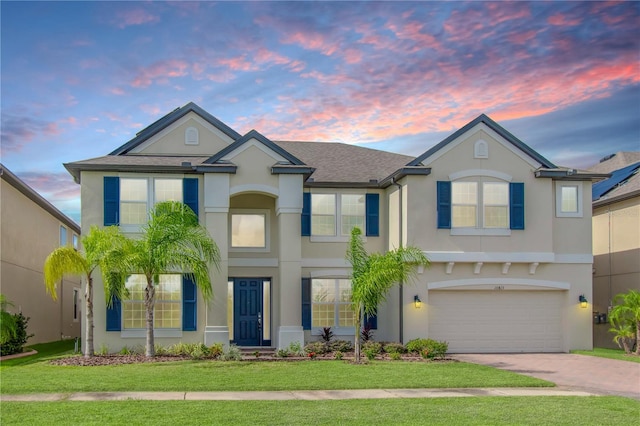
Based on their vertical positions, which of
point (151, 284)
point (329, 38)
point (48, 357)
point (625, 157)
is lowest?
point (48, 357)

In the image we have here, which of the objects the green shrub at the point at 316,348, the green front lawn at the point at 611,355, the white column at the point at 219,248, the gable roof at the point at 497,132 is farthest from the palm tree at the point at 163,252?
the green front lawn at the point at 611,355

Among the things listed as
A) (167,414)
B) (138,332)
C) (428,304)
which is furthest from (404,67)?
(167,414)

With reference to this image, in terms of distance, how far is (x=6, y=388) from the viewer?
1427 centimetres

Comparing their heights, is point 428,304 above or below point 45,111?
below

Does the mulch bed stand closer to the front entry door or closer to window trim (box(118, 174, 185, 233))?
the front entry door

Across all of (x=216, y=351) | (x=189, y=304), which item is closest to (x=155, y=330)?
(x=189, y=304)

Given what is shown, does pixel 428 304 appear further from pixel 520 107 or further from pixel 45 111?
pixel 45 111

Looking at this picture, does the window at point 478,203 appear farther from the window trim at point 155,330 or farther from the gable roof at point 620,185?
the window trim at point 155,330

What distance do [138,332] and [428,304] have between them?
9.16 metres

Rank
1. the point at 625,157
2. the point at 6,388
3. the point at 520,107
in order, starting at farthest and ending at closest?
1. the point at 625,157
2. the point at 520,107
3. the point at 6,388

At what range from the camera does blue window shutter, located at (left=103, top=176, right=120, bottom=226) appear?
21578mm

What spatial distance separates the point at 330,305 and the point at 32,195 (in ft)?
40.5

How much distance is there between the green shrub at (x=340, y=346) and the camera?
21203 mm

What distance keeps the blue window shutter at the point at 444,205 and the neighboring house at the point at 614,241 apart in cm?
728
